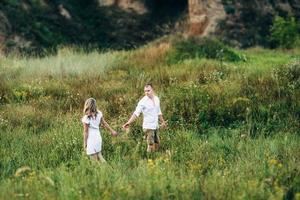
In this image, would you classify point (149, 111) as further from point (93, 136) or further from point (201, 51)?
point (201, 51)

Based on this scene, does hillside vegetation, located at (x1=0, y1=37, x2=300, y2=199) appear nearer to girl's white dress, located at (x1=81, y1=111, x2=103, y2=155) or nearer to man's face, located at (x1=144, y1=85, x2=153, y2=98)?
girl's white dress, located at (x1=81, y1=111, x2=103, y2=155)

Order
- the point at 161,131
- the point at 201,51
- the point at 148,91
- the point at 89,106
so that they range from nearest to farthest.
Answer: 1. the point at 89,106
2. the point at 148,91
3. the point at 161,131
4. the point at 201,51

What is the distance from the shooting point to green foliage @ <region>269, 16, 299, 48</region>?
90.7 feet

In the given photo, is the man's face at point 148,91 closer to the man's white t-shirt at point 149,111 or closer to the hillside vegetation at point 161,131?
the man's white t-shirt at point 149,111

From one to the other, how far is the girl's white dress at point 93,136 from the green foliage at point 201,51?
9.37 metres

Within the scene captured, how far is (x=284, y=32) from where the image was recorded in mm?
27984

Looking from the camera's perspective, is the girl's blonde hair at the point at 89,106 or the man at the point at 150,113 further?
the man at the point at 150,113

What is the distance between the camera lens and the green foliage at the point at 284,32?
90.7ft

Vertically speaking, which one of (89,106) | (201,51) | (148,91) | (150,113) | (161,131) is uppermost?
(201,51)

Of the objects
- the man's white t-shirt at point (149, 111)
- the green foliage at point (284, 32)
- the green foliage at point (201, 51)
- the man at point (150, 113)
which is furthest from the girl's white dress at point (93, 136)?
the green foliage at point (284, 32)

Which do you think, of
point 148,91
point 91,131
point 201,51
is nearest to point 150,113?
point 148,91

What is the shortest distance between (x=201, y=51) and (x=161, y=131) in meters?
9.06

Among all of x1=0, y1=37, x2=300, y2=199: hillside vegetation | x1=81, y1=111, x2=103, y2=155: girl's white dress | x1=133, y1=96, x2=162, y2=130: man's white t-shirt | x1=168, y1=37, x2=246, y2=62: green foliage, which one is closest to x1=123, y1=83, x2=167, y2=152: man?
x1=133, y1=96, x2=162, y2=130: man's white t-shirt

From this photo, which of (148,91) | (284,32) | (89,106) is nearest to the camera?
(89,106)
